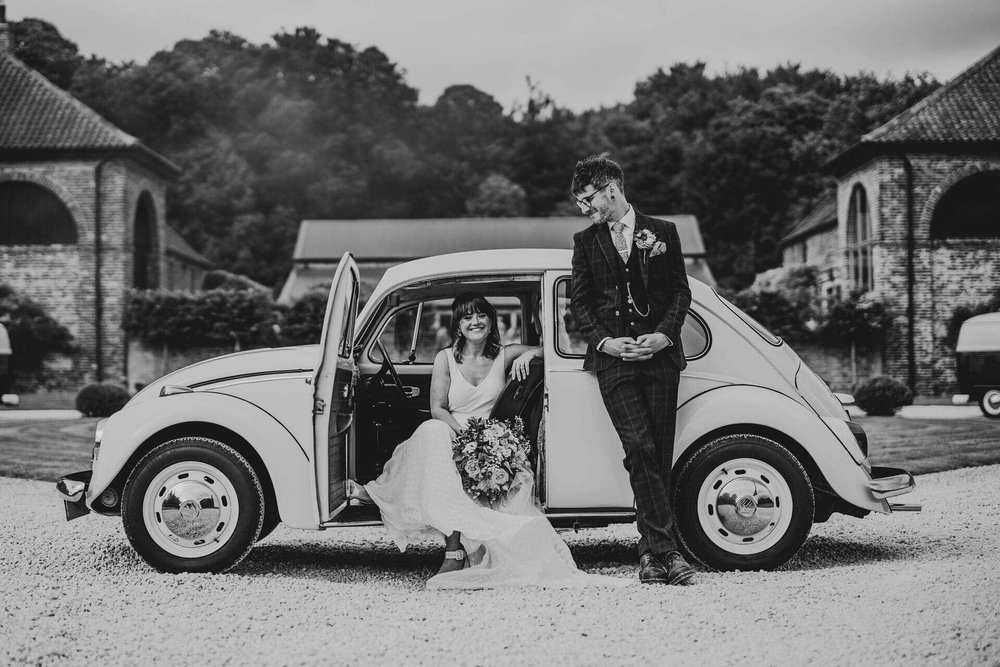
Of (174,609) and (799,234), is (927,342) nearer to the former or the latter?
(799,234)

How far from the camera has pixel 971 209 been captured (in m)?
29.3

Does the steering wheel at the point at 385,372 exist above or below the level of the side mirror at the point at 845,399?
above

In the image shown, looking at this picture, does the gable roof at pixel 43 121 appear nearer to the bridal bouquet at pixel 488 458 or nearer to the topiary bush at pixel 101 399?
the topiary bush at pixel 101 399

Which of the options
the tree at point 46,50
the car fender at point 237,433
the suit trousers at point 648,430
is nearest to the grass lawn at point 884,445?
the car fender at point 237,433

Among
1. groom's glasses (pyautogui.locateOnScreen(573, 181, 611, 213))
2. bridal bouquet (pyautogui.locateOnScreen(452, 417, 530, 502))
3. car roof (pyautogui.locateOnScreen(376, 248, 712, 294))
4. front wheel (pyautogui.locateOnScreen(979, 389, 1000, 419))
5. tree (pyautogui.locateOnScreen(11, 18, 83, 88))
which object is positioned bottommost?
front wheel (pyautogui.locateOnScreen(979, 389, 1000, 419))

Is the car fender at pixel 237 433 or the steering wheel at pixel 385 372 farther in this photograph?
the steering wheel at pixel 385 372

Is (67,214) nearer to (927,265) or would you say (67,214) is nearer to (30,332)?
(30,332)

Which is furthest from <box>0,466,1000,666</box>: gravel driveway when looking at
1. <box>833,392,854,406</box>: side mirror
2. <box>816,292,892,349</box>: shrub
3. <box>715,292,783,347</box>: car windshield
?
<box>816,292,892,349</box>: shrub

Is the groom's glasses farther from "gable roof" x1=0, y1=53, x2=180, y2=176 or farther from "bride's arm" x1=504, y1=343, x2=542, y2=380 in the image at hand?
"gable roof" x1=0, y1=53, x2=180, y2=176

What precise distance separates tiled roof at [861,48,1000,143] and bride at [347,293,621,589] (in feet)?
86.9

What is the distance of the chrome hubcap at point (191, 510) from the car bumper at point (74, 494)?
55 centimetres

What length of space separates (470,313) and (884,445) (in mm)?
9495

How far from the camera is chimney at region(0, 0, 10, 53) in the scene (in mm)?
32344

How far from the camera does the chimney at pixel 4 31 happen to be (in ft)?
106
